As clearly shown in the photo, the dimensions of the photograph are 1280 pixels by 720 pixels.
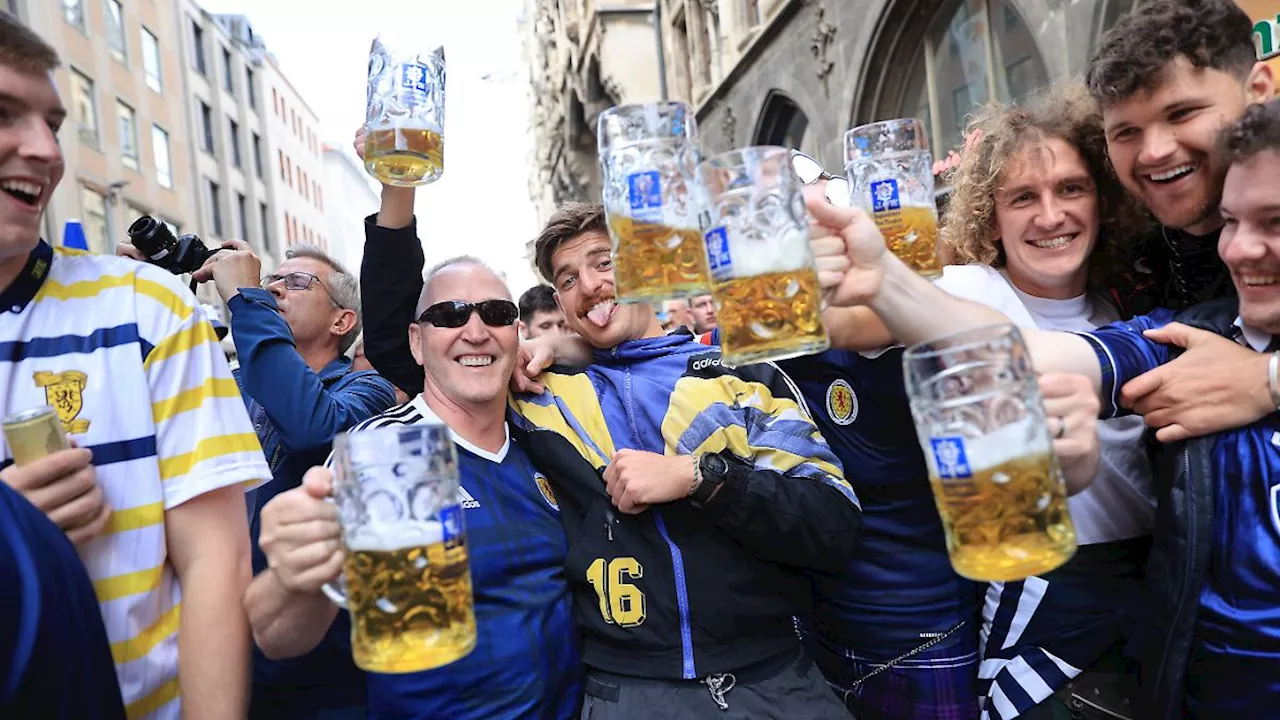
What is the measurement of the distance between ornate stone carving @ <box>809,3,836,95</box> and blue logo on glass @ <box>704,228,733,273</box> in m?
10.4

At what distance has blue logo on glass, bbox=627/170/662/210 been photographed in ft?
5.17

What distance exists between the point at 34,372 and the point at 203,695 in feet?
2.23

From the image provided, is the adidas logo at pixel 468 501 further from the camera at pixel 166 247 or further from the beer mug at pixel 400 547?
the camera at pixel 166 247

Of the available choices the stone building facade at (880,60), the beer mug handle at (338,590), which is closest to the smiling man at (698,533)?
the beer mug handle at (338,590)

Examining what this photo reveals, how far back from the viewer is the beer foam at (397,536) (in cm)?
137

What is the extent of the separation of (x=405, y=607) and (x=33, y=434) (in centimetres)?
69

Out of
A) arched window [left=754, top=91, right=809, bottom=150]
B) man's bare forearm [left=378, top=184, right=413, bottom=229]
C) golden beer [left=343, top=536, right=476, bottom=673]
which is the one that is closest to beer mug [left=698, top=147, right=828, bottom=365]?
golden beer [left=343, top=536, right=476, bottom=673]

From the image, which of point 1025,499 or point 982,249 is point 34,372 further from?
point 982,249

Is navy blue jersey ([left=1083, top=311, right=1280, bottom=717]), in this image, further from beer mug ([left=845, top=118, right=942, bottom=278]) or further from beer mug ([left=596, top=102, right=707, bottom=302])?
beer mug ([left=596, top=102, right=707, bottom=302])

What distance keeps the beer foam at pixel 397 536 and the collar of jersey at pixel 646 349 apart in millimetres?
1352

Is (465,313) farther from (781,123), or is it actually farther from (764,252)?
(781,123)

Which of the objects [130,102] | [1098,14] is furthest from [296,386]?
[130,102]

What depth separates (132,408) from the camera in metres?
1.71

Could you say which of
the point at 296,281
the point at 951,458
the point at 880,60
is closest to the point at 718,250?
the point at 951,458
